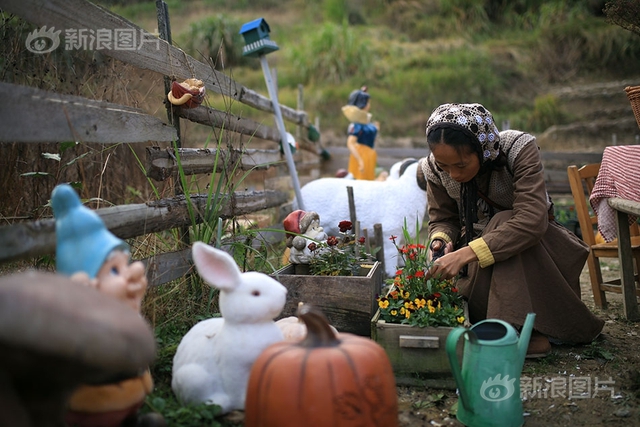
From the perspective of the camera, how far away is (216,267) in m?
1.94

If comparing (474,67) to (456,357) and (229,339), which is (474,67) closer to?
Result: (456,357)

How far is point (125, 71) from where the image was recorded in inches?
146

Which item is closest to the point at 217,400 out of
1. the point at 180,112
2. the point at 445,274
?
the point at 445,274

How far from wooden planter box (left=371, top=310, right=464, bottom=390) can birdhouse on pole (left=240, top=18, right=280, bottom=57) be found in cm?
286

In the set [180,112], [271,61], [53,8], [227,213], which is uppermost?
[271,61]

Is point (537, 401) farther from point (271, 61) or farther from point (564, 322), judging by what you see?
point (271, 61)

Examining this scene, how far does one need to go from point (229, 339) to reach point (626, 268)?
9.36 ft

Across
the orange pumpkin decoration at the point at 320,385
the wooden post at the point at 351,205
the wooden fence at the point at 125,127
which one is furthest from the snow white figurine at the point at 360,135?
the orange pumpkin decoration at the point at 320,385

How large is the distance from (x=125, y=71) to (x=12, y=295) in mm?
2802

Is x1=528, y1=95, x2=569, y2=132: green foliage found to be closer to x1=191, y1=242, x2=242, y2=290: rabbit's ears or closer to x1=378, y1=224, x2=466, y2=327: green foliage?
x1=378, y1=224, x2=466, y2=327: green foliage

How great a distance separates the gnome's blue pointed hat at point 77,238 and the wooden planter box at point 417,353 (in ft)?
4.68

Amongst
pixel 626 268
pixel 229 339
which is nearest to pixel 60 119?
pixel 229 339

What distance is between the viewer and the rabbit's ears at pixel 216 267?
6.28 feet

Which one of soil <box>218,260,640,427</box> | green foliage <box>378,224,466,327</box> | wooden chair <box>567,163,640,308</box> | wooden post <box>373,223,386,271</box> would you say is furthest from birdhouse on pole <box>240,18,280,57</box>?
soil <box>218,260,640,427</box>
